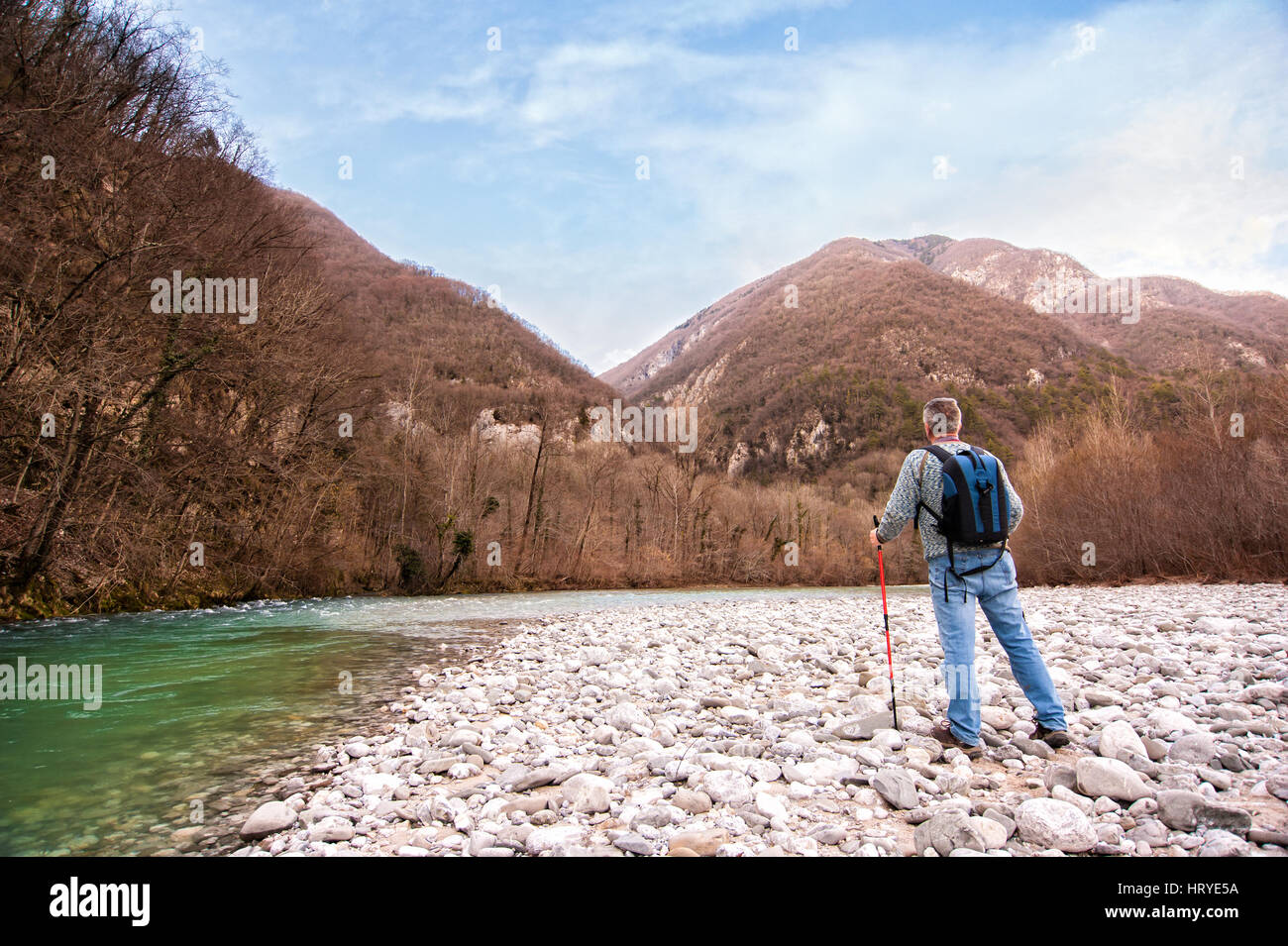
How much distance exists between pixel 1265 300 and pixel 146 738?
6302 inches

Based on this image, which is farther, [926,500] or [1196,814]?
[926,500]

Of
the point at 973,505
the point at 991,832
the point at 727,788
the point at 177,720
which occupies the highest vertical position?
the point at 973,505

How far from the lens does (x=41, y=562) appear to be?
55.4 feet

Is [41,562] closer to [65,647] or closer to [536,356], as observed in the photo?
[65,647]

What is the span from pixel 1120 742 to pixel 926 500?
6.61ft

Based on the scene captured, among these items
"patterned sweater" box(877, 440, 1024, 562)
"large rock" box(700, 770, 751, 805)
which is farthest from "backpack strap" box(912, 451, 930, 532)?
"large rock" box(700, 770, 751, 805)

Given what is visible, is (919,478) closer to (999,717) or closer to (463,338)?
(999,717)

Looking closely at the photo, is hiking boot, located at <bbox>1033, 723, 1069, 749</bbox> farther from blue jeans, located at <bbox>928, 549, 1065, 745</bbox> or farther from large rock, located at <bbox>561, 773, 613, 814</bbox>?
large rock, located at <bbox>561, 773, 613, 814</bbox>

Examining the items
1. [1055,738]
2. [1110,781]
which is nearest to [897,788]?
[1110,781]

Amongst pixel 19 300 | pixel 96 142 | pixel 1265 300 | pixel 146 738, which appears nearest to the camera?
pixel 146 738

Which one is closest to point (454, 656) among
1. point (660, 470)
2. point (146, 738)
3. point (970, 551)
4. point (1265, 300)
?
point (146, 738)

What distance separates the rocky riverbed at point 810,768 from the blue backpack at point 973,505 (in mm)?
1512

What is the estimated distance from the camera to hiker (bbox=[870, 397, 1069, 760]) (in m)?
4.78

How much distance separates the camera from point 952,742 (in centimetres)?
491
